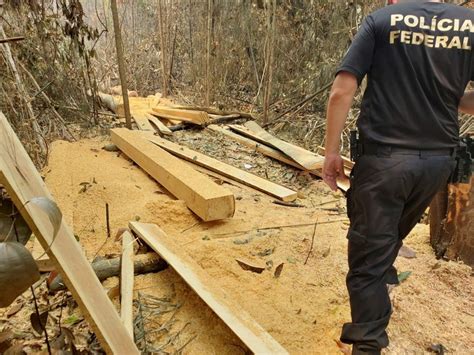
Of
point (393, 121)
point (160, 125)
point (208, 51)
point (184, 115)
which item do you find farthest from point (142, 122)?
point (393, 121)

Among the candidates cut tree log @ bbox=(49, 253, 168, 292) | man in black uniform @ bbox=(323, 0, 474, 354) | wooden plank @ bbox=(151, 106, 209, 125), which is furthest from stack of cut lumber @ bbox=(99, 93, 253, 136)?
man in black uniform @ bbox=(323, 0, 474, 354)

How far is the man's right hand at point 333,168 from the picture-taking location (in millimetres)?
2174

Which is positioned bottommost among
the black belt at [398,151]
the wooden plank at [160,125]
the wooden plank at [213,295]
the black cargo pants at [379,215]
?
the wooden plank at [160,125]

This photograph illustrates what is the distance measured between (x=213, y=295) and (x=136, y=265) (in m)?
0.63

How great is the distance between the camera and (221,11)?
784cm

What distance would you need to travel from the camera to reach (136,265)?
8.43ft

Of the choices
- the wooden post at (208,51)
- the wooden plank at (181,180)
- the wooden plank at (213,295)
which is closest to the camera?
the wooden plank at (213,295)

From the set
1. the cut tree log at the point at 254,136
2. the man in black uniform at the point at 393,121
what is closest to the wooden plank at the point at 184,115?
the cut tree log at the point at 254,136

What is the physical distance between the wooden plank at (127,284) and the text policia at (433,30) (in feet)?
6.10

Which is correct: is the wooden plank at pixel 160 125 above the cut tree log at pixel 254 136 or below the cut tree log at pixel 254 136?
above

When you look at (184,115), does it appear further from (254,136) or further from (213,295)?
(213,295)

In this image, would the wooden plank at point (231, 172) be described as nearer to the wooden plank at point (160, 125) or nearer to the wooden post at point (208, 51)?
the wooden plank at point (160, 125)

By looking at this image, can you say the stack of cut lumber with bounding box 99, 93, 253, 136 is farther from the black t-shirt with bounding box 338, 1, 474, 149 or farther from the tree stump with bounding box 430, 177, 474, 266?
the black t-shirt with bounding box 338, 1, 474, 149

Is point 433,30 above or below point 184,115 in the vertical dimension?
above
